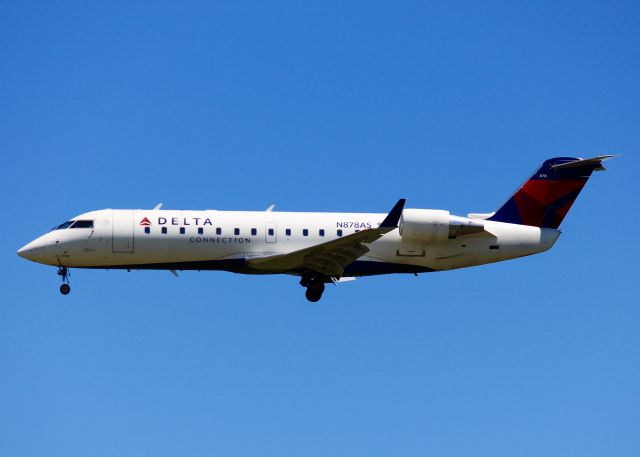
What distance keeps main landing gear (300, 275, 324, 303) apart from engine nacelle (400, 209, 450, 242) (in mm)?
3252

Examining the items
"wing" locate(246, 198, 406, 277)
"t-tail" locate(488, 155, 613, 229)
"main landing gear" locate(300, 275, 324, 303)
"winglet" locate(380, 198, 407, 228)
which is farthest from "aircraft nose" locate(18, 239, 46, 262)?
"t-tail" locate(488, 155, 613, 229)

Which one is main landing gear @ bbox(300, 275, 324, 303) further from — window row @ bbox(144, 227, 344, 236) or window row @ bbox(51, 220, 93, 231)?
window row @ bbox(51, 220, 93, 231)

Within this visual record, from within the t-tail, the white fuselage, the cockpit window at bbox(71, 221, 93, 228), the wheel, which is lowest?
the wheel

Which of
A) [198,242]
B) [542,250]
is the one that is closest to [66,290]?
[198,242]

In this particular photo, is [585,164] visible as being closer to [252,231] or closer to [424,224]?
[424,224]

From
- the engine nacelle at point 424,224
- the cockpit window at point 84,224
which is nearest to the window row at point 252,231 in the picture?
the cockpit window at point 84,224

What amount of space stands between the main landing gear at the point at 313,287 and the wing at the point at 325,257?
0.95ft

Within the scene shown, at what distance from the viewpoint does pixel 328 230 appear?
3809 cm

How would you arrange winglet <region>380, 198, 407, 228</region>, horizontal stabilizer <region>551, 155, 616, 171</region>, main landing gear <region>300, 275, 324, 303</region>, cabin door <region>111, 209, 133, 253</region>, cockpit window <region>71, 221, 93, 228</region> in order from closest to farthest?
winglet <region>380, 198, 407, 228</region> < cabin door <region>111, 209, 133, 253</region> < cockpit window <region>71, 221, 93, 228</region> < main landing gear <region>300, 275, 324, 303</region> < horizontal stabilizer <region>551, 155, 616, 171</region>

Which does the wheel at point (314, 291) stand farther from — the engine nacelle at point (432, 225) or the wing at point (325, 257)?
the engine nacelle at point (432, 225)

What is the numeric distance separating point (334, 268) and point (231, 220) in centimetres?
384

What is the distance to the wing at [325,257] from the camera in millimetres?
35806

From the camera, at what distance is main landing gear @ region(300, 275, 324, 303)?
3769 centimetres

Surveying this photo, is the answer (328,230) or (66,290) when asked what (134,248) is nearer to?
(66,290)
